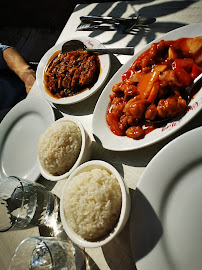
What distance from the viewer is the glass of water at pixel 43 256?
1199 millimetres

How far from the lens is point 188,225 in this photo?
1.03 meters

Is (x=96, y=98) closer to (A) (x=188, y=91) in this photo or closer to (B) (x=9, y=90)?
(A) (x=188, y=91)

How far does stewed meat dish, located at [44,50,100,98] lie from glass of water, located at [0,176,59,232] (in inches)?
33.5

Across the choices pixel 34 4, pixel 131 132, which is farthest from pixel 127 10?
pixel 34 4

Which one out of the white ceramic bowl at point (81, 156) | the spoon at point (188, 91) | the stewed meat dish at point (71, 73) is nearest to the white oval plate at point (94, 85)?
the stewed meat dish at point (71, 73)

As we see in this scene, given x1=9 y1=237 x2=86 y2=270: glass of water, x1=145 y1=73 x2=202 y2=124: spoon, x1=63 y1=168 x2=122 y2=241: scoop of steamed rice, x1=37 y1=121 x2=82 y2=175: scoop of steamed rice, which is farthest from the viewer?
x1=37 y1=121 x2=82 y2=175: scoop of steamed rice

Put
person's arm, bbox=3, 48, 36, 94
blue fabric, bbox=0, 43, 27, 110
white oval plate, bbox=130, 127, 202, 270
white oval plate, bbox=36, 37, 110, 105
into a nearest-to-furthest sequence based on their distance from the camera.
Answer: white oval plate, bbox=130, 127, 202, 270, white oval plate, bbox=36, 37, 110, 105, person's arm, bbox=3, 48, 36, 94, blue fabric, bbox=0, 43, 27, 110

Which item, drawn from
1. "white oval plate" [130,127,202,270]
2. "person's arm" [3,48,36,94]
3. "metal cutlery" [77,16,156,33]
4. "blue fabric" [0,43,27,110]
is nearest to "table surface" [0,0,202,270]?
"metal cutlery" [77,16,156,33]

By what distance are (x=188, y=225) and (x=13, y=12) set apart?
6.46 metres

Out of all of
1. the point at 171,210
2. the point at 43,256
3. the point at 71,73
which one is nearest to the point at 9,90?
the point at 71,73

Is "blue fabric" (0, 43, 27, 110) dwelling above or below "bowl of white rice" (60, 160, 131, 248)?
below

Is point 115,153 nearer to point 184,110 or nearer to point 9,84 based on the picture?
point 184,110

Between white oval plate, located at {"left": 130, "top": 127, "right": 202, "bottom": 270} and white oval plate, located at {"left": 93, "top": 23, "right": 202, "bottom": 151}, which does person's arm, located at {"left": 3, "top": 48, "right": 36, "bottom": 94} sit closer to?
white oval plate, located at {"left": 93, "top": 23, "right": 202, "bottom": 151}

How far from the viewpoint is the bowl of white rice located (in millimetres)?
1086
